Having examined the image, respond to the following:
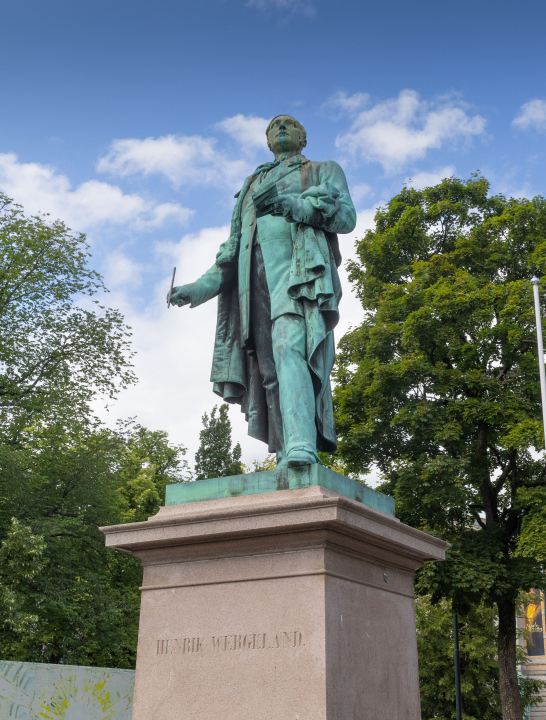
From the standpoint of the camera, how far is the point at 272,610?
4465mm

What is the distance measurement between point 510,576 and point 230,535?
15.7 m

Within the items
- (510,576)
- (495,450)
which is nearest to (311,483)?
(510,576)

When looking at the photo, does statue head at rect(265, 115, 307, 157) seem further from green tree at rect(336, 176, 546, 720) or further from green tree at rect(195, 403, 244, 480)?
green tree at rect(195, 403, 244, 480)

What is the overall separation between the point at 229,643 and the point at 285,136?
367cm

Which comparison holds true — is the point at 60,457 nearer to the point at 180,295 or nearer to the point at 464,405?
the point at 464,405

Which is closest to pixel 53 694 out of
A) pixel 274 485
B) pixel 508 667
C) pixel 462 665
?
pixel 274 485

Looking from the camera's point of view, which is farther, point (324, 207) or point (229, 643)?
point (324, 207)

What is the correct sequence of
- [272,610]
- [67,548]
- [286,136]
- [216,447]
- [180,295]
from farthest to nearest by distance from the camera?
[216,447], [67,548], [286,136], [180,295], [272,610]

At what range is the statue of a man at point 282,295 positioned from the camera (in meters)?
5.33

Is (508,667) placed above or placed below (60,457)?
below

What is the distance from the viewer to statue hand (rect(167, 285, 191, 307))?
5.95 metres

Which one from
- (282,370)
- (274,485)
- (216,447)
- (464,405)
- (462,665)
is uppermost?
(216,447)

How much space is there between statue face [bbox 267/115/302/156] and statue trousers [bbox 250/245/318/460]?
876mm

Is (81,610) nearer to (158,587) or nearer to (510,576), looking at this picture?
(510,576)
